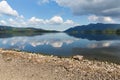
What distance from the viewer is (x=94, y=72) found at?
1994 cm

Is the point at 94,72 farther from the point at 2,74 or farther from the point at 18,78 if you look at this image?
the point at 2,74

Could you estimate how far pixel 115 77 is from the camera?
17984 millimetres

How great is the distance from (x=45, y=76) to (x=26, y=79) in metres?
1.78

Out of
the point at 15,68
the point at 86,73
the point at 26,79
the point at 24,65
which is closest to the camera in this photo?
the point at 26,79

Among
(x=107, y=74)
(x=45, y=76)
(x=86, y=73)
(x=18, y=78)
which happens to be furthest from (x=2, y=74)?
(x=107, y=74)

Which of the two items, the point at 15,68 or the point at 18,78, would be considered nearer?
the point at 18,78

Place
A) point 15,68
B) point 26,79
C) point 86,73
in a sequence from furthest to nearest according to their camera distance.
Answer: point 15,68 < point 86,73 < point 26,79

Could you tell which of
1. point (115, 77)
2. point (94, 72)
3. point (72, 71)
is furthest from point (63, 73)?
point (115, 77)

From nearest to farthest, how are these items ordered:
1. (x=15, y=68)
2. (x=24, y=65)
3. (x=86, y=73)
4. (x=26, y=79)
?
(x=26, y=79) → (x=86, y=73) → (x=15, y=68) → (x=24, y=65)

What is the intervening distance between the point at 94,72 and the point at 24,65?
821 centimetres

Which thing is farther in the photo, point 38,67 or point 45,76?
point 38,67

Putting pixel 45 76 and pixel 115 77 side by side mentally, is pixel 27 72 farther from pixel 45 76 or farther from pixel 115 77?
pixel 115 77

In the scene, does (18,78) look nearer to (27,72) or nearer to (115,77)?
(27,72)

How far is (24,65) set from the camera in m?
23.9
